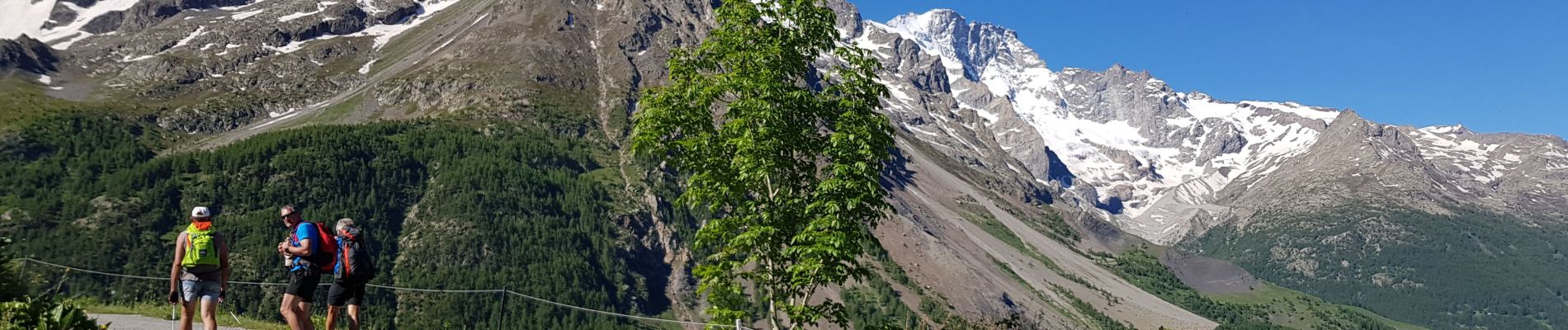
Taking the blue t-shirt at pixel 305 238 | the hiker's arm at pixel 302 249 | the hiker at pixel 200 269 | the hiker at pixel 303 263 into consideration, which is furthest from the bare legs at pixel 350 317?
the hiker at pixel 200 269

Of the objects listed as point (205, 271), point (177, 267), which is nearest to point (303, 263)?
point (205, 271)

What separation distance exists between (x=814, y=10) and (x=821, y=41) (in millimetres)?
717

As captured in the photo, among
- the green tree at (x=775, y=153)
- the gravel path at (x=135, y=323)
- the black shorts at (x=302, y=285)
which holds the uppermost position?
the green tree at (x=775, y=153)

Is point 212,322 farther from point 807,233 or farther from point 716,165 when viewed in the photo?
point 807,233

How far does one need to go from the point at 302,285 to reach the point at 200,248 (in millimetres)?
1999

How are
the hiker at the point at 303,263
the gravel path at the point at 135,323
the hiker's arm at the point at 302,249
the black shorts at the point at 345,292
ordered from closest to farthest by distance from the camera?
the hiker's arm at the point at 302,249 → the hiker at the point at 303,263 → the black shorts at the point at 345,292 → the gravel path at the point at 135,323

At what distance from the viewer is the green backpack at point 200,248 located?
16.5 metres

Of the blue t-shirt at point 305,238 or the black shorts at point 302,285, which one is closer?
the blue t-shirt at point 305,238

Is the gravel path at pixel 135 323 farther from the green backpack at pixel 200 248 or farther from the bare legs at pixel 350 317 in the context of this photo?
the bare legs at pixel 350 317

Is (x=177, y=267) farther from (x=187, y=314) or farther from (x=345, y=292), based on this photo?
(x=345, y=292)

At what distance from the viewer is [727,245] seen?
1892 centimetres

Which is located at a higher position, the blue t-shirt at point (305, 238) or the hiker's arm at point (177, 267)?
the blue t-shirt at point (305, 238)

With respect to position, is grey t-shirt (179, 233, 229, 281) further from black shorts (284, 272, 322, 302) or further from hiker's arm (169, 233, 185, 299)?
black shorts (284, 272, 322, 302)

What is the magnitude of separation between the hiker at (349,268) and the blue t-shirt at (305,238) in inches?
15.2
